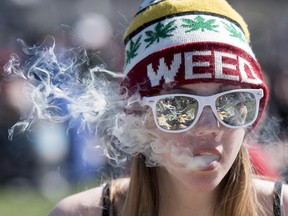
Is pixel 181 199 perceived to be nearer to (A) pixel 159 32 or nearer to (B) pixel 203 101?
(B) pixel 203 101

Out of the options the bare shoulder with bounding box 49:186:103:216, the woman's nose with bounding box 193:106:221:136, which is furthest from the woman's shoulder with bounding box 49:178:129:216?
the woman's nose with bounding box 193:106:221:136

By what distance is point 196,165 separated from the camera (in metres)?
2.20

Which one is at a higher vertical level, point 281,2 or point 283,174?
point 281,2

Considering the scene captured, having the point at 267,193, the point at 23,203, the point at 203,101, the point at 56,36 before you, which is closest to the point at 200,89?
the point at 203,101

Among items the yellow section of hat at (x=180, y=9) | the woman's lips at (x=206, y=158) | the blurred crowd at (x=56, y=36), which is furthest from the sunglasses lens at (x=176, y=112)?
the blurred crowd at (x=56, y=36)

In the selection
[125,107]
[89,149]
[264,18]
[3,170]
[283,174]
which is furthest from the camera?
[264,18]

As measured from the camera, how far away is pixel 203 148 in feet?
7.19

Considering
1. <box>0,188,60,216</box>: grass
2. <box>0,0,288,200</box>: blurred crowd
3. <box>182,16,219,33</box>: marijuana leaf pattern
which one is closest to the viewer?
<box>182,16,219,33</box>: marijuana leaf pattern

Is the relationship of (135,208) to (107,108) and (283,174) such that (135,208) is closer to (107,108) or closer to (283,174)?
(107,108)

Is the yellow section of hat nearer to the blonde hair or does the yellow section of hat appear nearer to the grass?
the blonde hair

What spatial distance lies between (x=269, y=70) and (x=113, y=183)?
4.29 m

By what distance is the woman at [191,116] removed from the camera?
2.23 m

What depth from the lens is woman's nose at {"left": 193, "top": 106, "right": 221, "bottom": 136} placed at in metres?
2.20

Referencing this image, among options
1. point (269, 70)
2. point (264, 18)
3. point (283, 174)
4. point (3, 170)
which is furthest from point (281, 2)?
point (283, 174)
